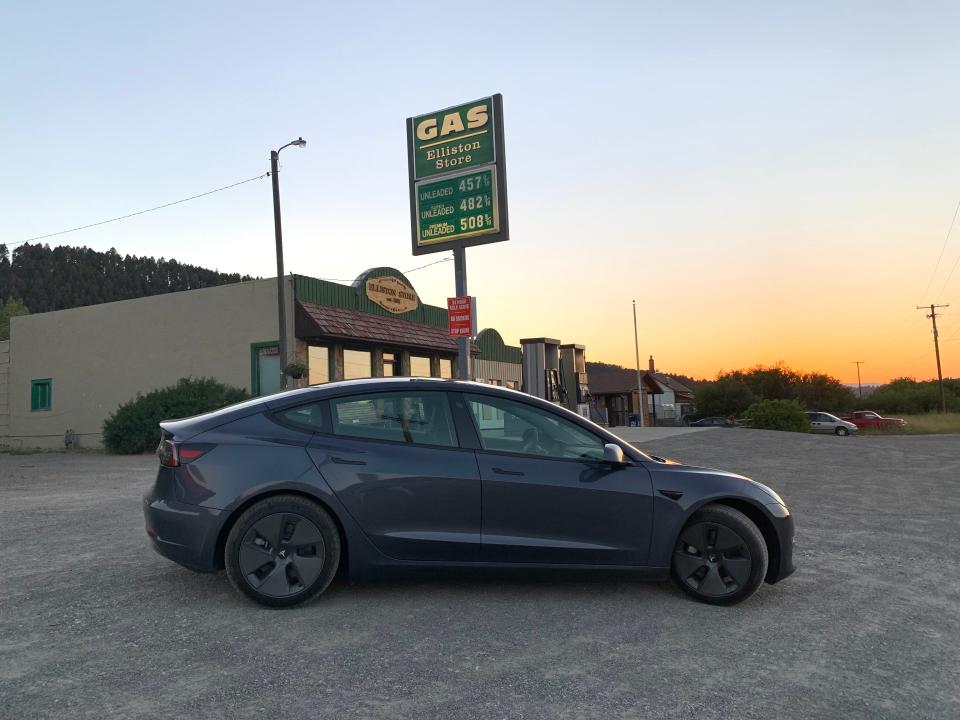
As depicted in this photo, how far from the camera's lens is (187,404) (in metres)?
19.7

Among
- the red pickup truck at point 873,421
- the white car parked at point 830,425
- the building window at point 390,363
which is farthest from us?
the red pickup truck at point 873,421

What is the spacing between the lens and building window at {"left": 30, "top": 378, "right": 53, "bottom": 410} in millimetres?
28250

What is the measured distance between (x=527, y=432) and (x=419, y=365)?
927 inches

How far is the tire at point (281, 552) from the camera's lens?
4543mm

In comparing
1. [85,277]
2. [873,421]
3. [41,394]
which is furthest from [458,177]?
[85,277]

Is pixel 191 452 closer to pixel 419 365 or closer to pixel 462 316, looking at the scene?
pixel 462 316

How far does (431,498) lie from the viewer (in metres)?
4.71

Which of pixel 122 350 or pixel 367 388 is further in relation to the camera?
pixel 122 350

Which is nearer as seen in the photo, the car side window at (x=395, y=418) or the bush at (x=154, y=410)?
the car side window at (x=395, y=418)

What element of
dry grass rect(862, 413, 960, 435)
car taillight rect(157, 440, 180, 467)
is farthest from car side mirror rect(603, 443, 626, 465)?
dry grass rect(862, 413, 960, 435)

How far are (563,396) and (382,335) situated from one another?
12913mm

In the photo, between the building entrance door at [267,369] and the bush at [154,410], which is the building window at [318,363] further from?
the bush at [154,410]

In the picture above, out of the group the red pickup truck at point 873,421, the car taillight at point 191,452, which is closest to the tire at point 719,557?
the car taillight at point 191,452

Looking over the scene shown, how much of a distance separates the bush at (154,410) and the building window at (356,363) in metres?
4.50
